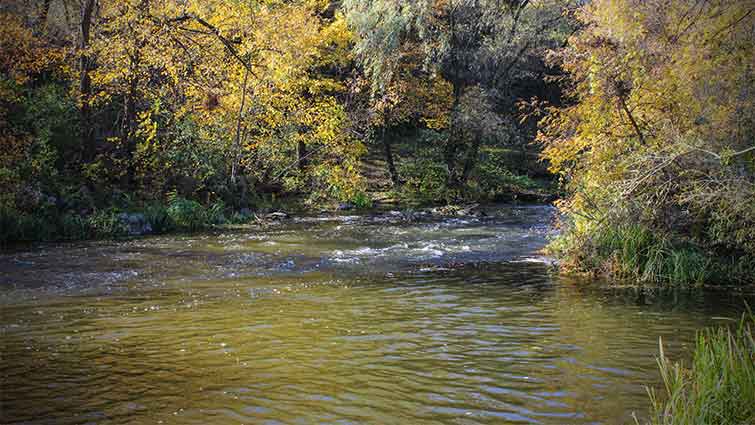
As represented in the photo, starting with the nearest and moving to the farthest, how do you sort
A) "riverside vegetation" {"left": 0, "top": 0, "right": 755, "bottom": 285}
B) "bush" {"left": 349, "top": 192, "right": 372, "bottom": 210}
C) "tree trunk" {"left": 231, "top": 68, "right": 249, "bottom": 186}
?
"riverside vegetation" {"left": 0, "top": 0, "right": 755, "bottom": 285} → "tree trunk" {"left": 231, "top": 68, "right": 249, "bottom": 186} → "bush" {"left": 349, "top": 192, "right": 372, "bottom": 210}

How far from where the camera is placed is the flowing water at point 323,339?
5973mm

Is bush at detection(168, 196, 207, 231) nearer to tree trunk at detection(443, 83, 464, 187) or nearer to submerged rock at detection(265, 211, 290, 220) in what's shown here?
submerged rock at detection(265, 211, 290, 220)

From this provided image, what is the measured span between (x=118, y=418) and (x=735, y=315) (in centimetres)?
869

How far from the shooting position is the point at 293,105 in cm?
2744

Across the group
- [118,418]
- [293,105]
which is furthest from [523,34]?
[118,418]

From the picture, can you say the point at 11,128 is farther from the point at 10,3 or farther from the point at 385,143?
the point at 385,143

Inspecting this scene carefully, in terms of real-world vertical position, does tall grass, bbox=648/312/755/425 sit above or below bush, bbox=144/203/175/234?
below

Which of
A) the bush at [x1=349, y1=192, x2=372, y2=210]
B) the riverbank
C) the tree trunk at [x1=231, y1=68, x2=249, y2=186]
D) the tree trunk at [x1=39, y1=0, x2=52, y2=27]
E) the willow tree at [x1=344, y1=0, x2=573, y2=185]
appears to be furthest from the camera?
the willow tree at [x1=344, y1=0, x2=573, y2=185]

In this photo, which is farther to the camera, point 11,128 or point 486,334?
point 11,128

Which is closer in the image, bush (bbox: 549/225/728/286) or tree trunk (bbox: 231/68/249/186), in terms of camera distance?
bush (bbox: 549/225/728/286)

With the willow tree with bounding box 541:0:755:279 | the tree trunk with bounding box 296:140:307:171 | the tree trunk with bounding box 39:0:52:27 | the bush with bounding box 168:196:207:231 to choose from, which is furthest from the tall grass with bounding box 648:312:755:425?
the tree trunk with bounding box 39:0:52:27

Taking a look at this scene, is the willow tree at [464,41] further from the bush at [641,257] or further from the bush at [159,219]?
the bush at [641,257]

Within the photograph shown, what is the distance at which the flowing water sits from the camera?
597 centimetres

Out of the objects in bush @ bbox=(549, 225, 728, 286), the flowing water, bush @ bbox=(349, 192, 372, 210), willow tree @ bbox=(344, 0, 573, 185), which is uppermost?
willow tree @ bbox=(344, 0, 573, 185)
